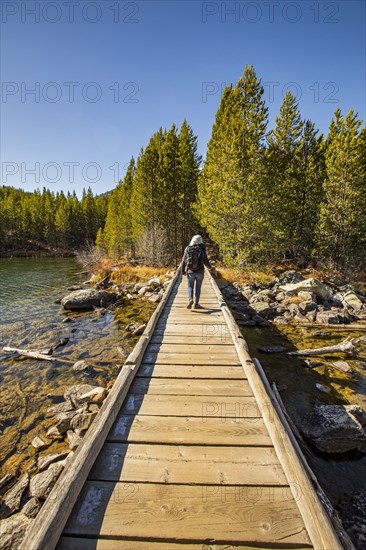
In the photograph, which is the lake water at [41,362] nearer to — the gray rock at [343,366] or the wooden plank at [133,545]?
the wooden plank at [133,545]

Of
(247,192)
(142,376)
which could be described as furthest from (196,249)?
(247,192)

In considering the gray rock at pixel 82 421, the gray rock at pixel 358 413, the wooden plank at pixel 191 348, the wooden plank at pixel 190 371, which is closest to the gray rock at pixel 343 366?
the gray rock at pixel 358 413

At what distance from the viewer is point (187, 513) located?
2.13 metres

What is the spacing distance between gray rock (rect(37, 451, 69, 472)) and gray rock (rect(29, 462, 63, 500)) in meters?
→ 0.24

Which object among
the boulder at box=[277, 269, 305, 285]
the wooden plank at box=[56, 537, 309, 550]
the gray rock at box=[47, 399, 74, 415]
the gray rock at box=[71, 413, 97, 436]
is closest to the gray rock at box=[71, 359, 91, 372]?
the gray rock at box=[47, 399, 74, 415]

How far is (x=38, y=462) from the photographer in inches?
171

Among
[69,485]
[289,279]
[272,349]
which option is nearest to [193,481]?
[69,485]

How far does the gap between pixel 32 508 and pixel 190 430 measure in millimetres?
2417

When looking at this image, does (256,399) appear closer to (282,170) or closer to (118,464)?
(118,464)

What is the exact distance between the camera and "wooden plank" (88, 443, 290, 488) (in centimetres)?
244

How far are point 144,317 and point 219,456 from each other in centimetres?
1022

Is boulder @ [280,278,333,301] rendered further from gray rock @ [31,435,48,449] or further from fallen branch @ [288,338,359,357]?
gray rock @ [31,435,48,449]

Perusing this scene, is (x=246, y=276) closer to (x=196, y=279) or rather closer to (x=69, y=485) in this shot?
(x=196, y=279)

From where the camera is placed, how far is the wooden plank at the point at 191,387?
385 centimetres
